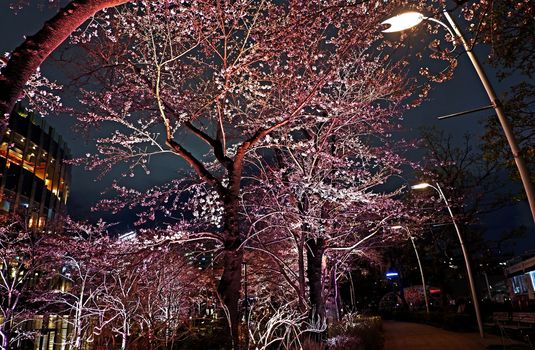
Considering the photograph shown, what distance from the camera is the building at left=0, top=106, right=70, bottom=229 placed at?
35625 millimetres

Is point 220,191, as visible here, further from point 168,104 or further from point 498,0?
point 498,0

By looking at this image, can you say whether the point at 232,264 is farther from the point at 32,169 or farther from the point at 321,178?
the point at 32,169

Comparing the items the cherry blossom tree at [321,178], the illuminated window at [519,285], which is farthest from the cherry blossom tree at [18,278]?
the illuminated window at [519,285]

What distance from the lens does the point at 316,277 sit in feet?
47.4

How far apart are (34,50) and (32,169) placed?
138 ft

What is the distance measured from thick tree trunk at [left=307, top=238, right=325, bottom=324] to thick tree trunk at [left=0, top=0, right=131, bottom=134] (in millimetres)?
11324

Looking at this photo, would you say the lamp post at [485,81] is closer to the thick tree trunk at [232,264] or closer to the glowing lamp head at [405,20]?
the glowing lamp head at [405,20]

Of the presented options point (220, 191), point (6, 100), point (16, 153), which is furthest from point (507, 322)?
point (16, 153)

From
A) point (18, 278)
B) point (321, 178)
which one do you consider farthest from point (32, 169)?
point (321, 178)

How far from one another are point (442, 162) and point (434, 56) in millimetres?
23705

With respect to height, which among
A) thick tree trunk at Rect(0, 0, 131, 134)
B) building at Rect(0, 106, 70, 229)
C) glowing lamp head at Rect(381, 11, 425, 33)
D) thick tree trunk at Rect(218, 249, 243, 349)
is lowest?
thick tree trunk at Rect(218, 249, 243, 349)

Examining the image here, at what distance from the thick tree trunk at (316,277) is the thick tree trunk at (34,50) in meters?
11.3

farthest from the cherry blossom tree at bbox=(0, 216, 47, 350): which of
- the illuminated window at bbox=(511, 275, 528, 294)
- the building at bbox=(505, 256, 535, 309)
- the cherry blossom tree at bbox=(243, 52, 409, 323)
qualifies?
the illuminated window at bbox=(511, 275, 528, 294)

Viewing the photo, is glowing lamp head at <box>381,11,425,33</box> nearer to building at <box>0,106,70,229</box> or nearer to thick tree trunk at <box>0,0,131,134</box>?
thick tree trunk at <box>0,0,131,134</box>
